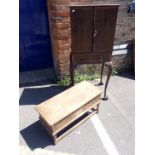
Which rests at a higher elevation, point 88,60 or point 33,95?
point 88,60

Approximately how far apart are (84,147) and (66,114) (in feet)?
1.65

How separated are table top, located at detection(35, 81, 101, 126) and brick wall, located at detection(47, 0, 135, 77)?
0.79m

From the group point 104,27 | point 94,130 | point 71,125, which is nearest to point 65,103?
point 71,125

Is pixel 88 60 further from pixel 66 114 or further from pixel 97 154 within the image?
pixel 97 154

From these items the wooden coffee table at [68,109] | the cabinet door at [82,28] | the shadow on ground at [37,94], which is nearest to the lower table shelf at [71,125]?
the wooden coffee table at [68,109]

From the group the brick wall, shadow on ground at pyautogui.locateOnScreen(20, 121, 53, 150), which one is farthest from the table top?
the brick wall

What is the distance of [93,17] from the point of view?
10.5 feet

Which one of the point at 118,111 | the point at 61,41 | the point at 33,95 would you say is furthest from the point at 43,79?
the point at 118,111

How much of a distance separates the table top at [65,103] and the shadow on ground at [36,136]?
371mm

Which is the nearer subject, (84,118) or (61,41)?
(84,118)

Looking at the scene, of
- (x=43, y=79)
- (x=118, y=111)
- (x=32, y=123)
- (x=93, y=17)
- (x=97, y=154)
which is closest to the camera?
(x=97, y=154)

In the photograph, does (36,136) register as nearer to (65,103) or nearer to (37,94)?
(65,103)

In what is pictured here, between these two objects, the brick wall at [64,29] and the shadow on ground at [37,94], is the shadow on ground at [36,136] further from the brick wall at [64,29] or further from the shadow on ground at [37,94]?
the brick wall at [64,29]

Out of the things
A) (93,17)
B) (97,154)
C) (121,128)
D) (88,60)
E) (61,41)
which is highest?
(93,17)
